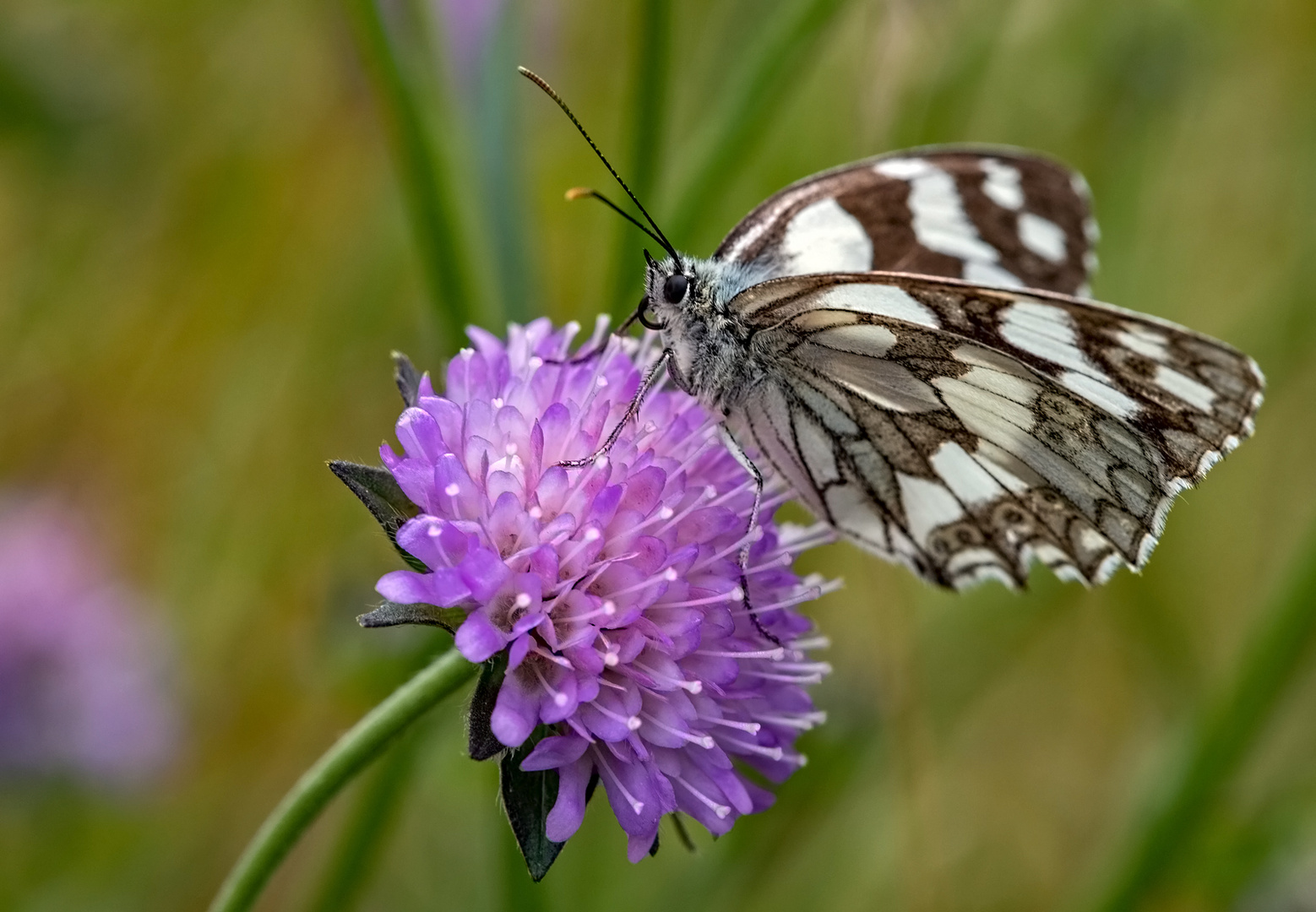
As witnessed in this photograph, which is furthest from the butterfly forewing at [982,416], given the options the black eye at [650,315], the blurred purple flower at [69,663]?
the blurred purple flower at [69,663]

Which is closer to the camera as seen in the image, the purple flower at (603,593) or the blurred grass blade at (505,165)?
the purple flower at (603,593)

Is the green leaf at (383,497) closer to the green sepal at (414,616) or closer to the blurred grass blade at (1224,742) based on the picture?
the green sepal at (414,616)

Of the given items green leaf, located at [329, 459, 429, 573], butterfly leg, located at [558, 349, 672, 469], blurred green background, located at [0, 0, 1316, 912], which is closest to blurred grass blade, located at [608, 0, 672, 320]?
blurred green background, located at [0, 0, 1316, 912]

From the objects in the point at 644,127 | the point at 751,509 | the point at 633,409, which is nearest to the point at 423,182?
the point at 644,127

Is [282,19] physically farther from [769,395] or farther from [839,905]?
[839,905]

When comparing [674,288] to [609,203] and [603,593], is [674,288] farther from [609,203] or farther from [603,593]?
[603,593]

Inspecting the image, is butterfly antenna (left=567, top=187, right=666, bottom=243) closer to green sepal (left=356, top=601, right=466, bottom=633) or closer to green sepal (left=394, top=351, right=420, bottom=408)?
green sepal (left=394, top=351, right=420, bottom=408)
